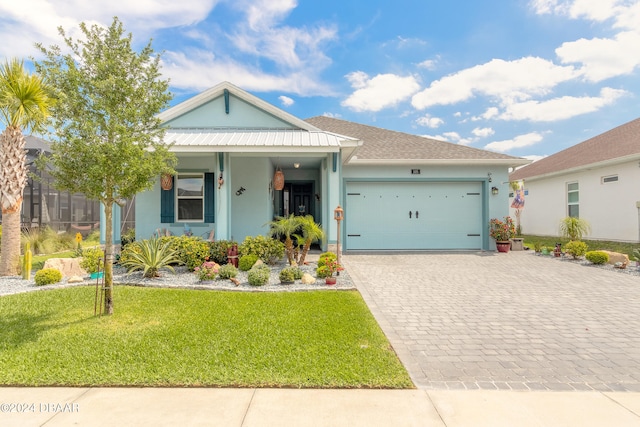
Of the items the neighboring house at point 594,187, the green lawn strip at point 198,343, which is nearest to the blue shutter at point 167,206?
the green lawn strip at point 198,343

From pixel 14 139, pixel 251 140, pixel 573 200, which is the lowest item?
pixel 573 200

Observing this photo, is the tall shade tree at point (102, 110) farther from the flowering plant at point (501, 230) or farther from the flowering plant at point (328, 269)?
the flowering plant at point (501, 230)

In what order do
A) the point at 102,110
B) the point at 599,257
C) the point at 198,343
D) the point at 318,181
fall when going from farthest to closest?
the point at 318,181 < the point at 599,257 < the point at 102,110 < the point at 198,343

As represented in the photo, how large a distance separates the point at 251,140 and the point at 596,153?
1571 cm

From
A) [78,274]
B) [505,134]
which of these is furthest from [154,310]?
[505,134]

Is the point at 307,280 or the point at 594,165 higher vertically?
the point at 594,165

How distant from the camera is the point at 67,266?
25.0ft

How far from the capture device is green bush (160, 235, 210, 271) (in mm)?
7758

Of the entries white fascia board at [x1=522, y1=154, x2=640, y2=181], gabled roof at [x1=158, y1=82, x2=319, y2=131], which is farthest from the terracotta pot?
gabled roof at [x1=158, y1=82, x2=319, y2=131]

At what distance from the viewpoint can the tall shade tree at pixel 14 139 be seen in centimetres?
726

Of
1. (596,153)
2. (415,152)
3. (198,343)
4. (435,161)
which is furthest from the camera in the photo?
(596,153)

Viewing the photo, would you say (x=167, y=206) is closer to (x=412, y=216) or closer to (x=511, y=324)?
(x=412, y=216)

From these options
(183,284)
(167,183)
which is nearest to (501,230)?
(183,284)

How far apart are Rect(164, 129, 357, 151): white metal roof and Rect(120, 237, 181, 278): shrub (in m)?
2.79
